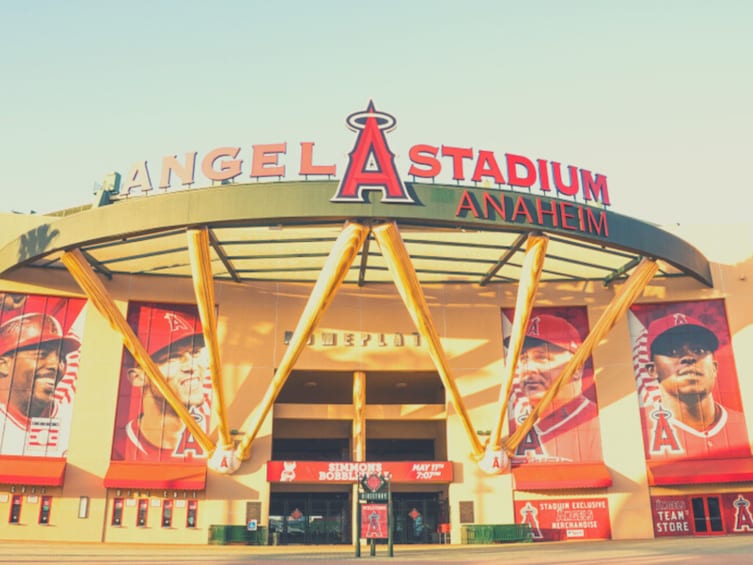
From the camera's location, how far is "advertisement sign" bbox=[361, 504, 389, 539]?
2733cm

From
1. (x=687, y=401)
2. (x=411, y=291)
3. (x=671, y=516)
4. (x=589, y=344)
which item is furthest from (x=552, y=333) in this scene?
(x=411, y=291)

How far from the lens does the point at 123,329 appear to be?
118ft

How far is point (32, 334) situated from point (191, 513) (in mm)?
13162

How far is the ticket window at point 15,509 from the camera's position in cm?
3640

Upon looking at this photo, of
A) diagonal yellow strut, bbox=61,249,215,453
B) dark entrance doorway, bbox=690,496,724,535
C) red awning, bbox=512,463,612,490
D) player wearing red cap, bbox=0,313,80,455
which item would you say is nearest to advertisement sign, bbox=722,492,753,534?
dark entrance doorway, bbox=690,496,724,535

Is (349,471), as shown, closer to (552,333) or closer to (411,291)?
(411,291)

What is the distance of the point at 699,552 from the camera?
26094 mm

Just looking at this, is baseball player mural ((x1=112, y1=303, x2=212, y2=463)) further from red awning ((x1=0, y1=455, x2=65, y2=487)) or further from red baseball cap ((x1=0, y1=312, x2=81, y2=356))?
red baseball cap ((x1=0, y1=312, x2=81, y2=356))

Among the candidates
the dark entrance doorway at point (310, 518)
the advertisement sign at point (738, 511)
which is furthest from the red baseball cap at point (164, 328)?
the advertisement sign at point (738, 511)

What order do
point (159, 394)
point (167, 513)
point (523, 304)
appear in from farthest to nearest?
point (159, 394)
point (167, 513)
point (523, 304)

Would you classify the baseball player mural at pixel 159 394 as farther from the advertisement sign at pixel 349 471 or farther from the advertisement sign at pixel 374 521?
the advertisement sign at pixel 374 521

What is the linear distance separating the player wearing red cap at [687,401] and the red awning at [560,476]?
335 cm

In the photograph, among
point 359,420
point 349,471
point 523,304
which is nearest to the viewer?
point 523,304

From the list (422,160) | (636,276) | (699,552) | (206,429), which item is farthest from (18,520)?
(636,276)
